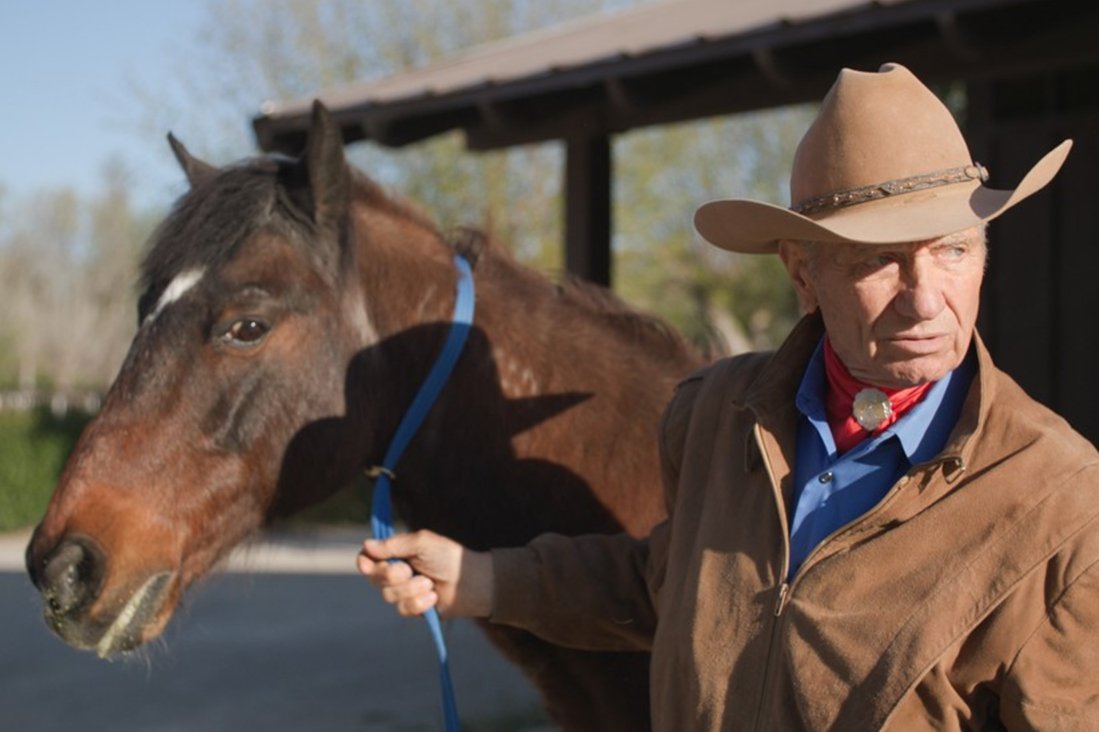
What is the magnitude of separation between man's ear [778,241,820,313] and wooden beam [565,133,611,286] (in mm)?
3763

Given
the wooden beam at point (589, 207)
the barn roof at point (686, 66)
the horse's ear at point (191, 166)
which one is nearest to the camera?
the horse's ear at point (191, 166)

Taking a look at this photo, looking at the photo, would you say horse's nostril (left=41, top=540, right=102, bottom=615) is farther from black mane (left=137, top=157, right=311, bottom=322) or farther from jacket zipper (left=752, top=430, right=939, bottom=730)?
jacket zipper (left=752, top=430, right=939, bottom=730)

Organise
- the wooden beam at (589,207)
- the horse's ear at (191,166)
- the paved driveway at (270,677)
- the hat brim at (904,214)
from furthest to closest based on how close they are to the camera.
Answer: the paved driveway at (270,677)
the wooden beam at (589,207)
the horse's ear at (191,166)
the hat brim at (904,214)

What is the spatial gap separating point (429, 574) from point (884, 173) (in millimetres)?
1004

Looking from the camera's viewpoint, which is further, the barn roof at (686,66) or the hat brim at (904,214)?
the barn roof at (686,66)

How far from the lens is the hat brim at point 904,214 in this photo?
4.94 ft

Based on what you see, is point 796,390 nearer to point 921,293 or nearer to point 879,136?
point 921,293

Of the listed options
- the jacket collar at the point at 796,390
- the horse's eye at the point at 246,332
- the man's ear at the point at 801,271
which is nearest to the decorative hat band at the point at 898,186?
the man's ear at the point at 801,271

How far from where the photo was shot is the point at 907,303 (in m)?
1.56

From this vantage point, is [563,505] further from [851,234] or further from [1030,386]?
[1030,386]

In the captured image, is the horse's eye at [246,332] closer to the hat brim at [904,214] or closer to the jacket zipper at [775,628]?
the hat brim at [904,214]

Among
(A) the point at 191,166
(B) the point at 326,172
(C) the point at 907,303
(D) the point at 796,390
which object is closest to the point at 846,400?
(D) the point at 796,390

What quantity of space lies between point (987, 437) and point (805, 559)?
28 centimetres

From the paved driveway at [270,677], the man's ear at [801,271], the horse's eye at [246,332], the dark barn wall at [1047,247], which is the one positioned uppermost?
the man's ear at [801,271]
